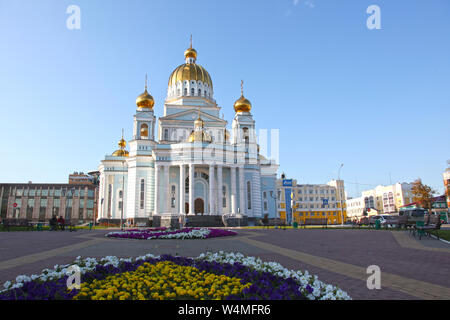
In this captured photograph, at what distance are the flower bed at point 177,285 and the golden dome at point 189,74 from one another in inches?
2070

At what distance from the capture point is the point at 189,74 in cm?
5622

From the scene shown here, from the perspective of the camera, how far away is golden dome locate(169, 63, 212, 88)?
56.2m

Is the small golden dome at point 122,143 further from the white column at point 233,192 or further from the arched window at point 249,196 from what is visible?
the arched window at point 249,196

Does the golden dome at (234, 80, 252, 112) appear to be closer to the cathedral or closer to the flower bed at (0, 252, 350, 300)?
the cathedral

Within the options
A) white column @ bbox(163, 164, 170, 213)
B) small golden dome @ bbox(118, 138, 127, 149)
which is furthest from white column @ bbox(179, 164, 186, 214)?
small golden dome @ bbox(118, 138, 127, 149)

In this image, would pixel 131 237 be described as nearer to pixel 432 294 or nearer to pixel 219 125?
pixel 432 294

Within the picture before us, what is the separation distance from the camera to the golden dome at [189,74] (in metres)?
56.2

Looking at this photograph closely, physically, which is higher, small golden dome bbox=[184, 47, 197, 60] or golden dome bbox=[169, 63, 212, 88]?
small golden dome bbox=[184, 47, 197, 60]

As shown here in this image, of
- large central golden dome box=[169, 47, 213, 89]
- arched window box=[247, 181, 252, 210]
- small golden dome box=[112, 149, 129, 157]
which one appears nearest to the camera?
arched window box=[247, 181, 252, 210]

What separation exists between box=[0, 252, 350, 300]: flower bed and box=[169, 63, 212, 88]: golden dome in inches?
2070

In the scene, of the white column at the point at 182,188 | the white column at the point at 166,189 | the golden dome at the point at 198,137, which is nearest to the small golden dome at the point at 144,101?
the golden dome at the point at 198,137

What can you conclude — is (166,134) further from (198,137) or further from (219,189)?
(219,189)
